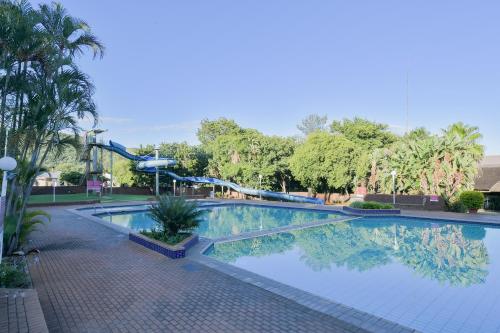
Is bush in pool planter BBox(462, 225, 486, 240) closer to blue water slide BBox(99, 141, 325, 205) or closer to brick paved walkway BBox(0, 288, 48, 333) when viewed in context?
blue water slide BBox(99, 141, 325, 205)

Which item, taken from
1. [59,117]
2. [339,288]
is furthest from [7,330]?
[59,117]

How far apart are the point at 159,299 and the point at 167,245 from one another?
3544 mm

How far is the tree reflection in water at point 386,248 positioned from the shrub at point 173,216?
1241 mm

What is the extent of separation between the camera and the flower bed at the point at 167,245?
332 inches

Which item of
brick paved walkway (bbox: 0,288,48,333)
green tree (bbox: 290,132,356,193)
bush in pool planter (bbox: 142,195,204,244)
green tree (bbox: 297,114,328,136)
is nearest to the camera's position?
brick paved walkway (bbox: 0,288,48,333)

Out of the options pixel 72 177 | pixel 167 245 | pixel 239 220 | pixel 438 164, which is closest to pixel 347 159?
pixel 438 164

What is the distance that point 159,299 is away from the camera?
5.41 m

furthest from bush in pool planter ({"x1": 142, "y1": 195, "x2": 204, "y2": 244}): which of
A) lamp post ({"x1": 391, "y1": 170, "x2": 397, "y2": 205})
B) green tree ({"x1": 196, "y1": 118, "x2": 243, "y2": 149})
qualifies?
green tree ({"x1": 196, "y1": 118, "x2": 243, "y2": 149})

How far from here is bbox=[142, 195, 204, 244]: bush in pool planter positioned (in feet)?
32.7

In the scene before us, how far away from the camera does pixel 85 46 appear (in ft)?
39.4

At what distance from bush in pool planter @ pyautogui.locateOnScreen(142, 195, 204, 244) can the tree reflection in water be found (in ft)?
3.94

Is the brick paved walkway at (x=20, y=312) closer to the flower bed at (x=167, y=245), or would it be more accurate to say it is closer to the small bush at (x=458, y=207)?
the flower bed at (x=167, y=245)

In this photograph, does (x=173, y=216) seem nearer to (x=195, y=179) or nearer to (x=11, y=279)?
(x=11, y=279)

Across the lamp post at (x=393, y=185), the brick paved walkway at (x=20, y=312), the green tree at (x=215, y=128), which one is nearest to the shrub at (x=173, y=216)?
the brick paved walkway at (x=20, y=312)
